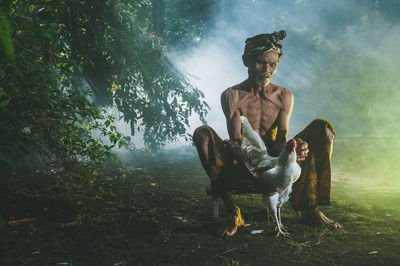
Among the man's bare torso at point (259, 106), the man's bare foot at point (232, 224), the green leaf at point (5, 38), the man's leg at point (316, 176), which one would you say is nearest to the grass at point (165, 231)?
the man's bare foot at point (232, 224)

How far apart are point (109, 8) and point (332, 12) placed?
12182mm

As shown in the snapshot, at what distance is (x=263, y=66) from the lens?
2877mm

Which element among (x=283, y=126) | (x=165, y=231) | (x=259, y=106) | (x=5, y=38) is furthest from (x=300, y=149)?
(x=5, y=38)

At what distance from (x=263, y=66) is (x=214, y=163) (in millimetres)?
1147

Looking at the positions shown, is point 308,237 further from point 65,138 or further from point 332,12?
point 332,12

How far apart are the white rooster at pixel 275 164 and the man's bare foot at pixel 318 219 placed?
31 cm

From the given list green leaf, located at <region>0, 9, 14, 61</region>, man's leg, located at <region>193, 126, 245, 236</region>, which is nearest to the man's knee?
man's leg, located at <region>193, 126, 245, 236</region>

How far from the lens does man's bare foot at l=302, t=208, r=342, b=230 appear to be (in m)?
2.67

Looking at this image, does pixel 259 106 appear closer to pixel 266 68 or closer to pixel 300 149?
pixel 266 68

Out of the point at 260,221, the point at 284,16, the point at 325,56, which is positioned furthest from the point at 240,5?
the point at 260,221

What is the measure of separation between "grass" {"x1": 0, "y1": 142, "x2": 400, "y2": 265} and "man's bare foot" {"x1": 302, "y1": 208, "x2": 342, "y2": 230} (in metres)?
0.07

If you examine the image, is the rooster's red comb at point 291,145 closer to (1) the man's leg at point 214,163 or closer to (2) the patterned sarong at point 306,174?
(2) the patterned sarong at point 306,174

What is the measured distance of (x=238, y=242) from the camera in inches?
94.7

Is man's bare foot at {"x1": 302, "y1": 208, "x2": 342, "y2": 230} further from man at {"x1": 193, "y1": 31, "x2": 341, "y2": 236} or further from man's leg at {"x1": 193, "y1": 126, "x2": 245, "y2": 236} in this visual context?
man's leg at {"x1": 193, "y1": 126, "x2": 245, "y2": 236}
